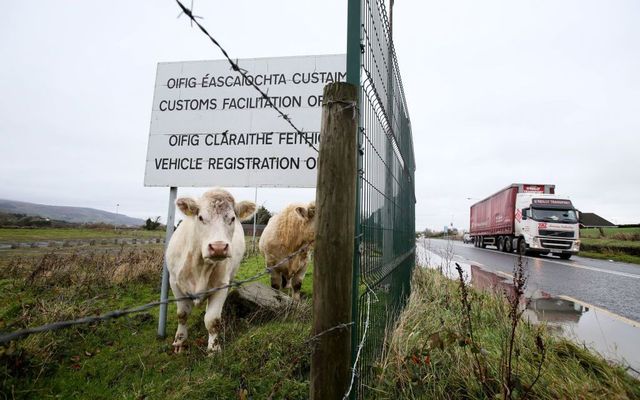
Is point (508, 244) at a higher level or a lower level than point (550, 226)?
lower

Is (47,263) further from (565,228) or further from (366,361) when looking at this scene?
(565,228)

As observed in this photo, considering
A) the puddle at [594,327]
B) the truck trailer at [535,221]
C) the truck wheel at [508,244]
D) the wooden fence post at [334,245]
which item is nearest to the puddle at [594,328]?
the puddle at [594,327]

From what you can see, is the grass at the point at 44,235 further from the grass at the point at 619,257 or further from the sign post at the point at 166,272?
the grass at the point at 619,257

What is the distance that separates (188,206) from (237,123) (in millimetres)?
1190

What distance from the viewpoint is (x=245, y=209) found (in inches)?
171

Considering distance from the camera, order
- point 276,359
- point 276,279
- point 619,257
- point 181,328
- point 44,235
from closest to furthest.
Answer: point 276,359 < point 181,328 < point 276,279 < point 619,257 < point 44,235

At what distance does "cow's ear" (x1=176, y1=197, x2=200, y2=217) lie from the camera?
12.5 ft

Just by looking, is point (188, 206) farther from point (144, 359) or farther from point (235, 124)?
point (144, 359)

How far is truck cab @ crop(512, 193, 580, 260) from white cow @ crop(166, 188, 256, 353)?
16571mm

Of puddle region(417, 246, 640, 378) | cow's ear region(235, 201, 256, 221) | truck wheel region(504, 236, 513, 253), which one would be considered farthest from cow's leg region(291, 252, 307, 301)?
truck wheel region(504, 236, 513, 253)

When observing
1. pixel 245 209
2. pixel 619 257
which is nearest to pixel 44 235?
pixel 245 209

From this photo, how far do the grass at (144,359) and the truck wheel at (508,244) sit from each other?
70.4 feet

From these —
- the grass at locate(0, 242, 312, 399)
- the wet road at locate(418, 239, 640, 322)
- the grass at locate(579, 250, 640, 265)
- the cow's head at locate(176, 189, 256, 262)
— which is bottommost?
the grass at locate(0, 242, 312, 399)

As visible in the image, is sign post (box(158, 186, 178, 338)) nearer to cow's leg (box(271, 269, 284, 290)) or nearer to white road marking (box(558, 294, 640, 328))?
cow's leg (box(271, 269, 284, 290))
